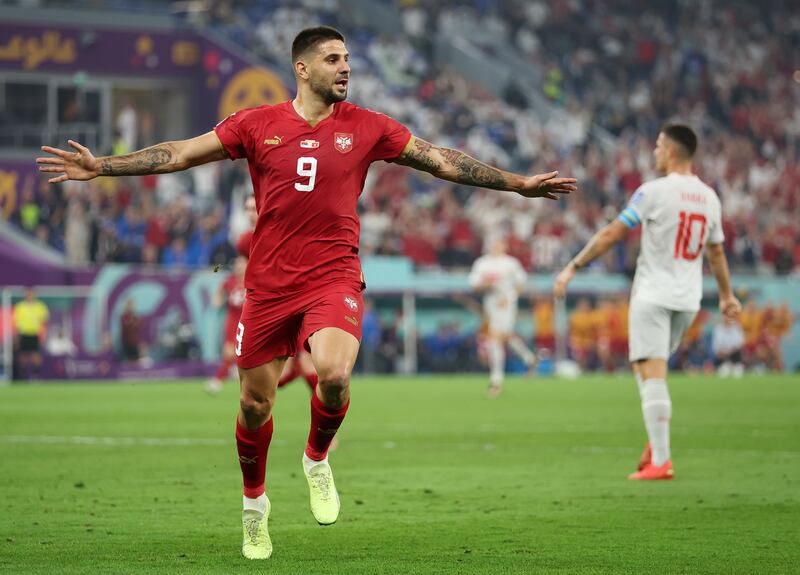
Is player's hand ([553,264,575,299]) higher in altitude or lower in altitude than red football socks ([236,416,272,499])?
higher

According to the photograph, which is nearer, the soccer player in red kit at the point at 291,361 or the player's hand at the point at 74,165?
the player's hand at the point at 74,165

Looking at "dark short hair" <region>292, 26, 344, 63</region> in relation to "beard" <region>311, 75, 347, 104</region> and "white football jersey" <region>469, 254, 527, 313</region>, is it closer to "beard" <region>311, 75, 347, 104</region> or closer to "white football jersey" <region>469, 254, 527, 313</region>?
"beard" <region>311, 75, 347, 104</region>

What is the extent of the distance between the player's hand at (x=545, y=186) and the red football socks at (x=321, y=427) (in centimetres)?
143

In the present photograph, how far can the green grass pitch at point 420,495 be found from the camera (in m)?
6.89

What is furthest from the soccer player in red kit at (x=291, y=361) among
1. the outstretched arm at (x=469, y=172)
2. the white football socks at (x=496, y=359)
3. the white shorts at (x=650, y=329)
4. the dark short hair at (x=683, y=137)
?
the white football socks at (x=496, y=359)

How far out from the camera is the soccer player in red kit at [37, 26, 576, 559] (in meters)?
7.07

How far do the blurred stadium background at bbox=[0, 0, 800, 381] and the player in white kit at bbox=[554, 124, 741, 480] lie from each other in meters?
19.8

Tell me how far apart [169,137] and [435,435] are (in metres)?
24.8

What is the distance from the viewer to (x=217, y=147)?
283 inches

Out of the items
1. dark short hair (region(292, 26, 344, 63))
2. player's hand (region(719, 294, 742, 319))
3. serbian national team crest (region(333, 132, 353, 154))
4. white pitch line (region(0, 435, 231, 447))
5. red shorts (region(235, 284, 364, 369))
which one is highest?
dark short hair (region(292, 26, 344, 63))

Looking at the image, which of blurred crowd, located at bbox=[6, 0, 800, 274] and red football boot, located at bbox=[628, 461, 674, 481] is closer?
red football boot, located at bbox=[628, 461, 674, 481]

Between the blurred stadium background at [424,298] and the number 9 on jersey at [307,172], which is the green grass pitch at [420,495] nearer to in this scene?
the blurred stadium background at [424,298]

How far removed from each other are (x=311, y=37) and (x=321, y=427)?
2001 mm

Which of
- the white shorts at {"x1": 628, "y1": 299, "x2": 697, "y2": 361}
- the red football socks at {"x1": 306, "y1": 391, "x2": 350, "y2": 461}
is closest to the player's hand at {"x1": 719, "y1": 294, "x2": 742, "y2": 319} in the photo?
the white shorts at {"x1": 628, "y1": 299, "x2": 697, "y2": 361}
